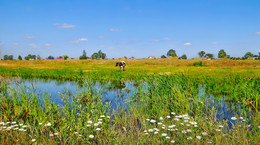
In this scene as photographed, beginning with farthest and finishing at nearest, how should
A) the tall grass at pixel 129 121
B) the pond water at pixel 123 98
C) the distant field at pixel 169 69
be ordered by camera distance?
the distant field at pixel 169 69
the pond water at pixel 123 98
the tall grass at pixel 129 121

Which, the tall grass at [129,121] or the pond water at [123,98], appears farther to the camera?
the pond water at [123,98]

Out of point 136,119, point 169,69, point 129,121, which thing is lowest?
point 129,121

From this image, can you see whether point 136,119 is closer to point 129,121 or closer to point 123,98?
point 129,121

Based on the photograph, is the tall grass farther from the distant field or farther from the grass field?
the distant field

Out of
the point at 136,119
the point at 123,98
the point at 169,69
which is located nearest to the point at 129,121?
the point at 136,119

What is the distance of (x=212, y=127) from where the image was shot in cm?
595

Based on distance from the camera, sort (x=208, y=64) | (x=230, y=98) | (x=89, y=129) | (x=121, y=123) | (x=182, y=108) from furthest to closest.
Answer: (x=208, y=64)
(x=230, y=98)
(x=182, y=108)
(x=121, y=123)
(x=89, y=129)

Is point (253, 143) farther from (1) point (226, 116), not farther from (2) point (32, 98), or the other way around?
(2) point (32, 98)

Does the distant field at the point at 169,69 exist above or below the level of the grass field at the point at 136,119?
above

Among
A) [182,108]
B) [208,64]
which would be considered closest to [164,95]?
[182,108]

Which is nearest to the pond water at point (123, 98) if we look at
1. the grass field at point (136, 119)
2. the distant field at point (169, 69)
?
the grass field at point (136, 119)

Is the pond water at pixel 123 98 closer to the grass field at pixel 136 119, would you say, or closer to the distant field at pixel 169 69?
the grass field at pixel 136 119

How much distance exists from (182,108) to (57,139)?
4.81m

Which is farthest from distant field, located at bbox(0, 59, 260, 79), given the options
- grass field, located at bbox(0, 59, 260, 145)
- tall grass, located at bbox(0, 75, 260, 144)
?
tall grass, located at bbox(0, 75, 260, 144)
